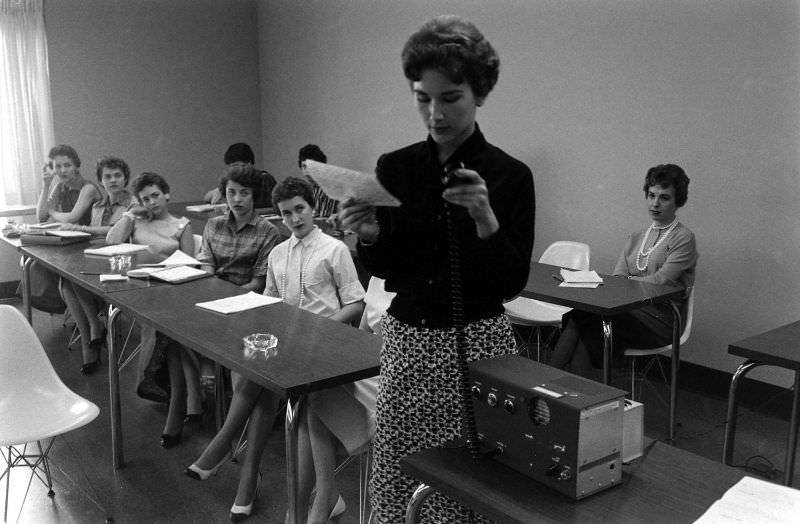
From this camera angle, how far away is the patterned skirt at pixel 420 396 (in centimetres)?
158

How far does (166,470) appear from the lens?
133 inches

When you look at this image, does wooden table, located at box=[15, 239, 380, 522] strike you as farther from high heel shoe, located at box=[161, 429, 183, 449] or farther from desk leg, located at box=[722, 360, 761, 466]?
desk leg, located at box=[722, 360, 761, 466]

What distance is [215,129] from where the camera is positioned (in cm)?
793

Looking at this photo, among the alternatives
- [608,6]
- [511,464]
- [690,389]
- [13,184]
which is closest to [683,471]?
[511,464]

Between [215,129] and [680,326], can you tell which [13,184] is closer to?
[215,129]

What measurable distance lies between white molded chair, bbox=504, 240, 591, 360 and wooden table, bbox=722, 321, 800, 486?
1.43 m

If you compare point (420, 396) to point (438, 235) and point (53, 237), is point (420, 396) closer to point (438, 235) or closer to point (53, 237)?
point (438, 235)

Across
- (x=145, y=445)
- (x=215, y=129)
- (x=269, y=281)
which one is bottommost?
(x=145, y=445)

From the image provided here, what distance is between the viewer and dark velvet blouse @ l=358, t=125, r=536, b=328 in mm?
1477

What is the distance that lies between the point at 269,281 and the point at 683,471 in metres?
2.54

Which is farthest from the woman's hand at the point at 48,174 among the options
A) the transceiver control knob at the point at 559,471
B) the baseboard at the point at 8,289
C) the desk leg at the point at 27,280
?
the transceiver control knob at the point at 559,471

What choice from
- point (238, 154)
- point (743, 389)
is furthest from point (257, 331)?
point (238, 154)

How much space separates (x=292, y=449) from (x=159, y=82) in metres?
6.19

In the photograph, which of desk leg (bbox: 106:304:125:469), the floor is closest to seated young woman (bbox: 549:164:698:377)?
the floor
